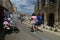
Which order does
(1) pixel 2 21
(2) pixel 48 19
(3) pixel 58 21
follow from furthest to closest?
(2) pixel 48 19 < (3) pixel 58 21 < (1) pixel 2 21

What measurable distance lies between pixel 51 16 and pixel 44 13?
9.05 ft

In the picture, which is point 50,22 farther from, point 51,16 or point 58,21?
point 58,21

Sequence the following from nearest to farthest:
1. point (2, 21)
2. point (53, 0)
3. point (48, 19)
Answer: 1. point (2, 21)
2. point (53, 0)
3. point (48, 19)

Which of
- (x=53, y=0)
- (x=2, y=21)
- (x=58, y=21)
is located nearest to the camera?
(x=2, y=21)

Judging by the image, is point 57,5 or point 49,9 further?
point 49,9

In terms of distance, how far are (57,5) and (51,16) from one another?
6.70 m

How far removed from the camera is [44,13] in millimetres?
45531

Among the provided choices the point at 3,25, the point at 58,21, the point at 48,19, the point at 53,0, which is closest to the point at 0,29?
the point at 3,25

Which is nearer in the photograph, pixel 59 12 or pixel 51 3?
pixel 59 12

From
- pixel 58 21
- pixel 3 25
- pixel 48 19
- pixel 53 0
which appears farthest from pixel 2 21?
pixel 48 19

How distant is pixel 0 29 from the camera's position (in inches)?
442

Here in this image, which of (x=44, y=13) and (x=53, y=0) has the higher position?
(x=53, y=0)

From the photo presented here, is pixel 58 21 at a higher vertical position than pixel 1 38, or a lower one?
lower

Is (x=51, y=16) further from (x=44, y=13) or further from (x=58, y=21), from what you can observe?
(x=58, y=21)
